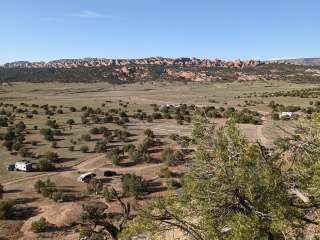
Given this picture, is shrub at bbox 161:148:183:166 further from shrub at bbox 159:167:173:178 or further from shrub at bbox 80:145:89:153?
shrub at bbox 80:145:89:153

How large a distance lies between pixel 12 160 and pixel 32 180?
899 cm

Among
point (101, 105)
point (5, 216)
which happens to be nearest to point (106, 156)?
point (5, 216)

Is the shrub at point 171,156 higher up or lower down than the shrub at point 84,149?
higher up

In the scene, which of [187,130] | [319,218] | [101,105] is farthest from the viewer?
[101,105]

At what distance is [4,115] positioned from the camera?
3669 inches

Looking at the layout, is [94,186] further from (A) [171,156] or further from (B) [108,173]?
(A) [171,156]

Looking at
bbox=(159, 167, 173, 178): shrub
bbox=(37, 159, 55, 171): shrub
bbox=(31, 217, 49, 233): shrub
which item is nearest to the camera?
bbox=(31, 217, 49, 233): shrub


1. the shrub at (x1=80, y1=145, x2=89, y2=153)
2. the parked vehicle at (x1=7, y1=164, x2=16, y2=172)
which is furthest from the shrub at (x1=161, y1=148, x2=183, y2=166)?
the parked vehicle at (x1=7, y1=164, x2=16, y2=172)

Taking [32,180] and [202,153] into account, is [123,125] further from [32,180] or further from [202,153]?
[202,153]

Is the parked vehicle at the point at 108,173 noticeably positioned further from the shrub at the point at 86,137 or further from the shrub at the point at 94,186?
the shrub at the point at 86,137

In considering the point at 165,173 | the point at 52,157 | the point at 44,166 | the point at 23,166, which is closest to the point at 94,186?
the point at 165,173

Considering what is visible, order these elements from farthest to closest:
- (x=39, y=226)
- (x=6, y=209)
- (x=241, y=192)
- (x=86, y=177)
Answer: (x=86, y=177) → (x=6, y=209) → (x=39, y=226) → (x=241, y=192)

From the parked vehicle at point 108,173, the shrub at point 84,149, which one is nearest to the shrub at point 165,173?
the parked vehicle at point 108,173

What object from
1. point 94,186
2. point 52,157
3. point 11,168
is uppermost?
point 94,186
